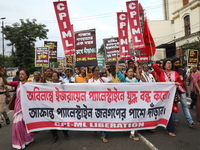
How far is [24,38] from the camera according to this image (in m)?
24.3

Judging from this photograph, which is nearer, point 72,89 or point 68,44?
point 72,89

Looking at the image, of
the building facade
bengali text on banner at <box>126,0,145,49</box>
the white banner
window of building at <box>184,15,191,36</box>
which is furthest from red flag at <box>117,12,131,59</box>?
window of building at <box>184,15,191,36</box>

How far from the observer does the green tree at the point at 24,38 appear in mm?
23906

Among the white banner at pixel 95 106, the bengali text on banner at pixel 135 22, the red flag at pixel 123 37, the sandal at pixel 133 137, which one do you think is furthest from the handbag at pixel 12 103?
the red flag at pixel 123 37

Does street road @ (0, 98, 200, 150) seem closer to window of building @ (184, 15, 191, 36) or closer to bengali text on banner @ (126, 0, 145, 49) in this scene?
bengali text on banner @ (126, 0, 145, 49)

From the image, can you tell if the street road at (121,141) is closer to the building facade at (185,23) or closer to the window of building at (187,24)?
the building facade at (185,23)

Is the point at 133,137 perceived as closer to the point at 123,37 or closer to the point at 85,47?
the point at 85,47

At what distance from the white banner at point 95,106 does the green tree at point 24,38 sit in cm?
2301

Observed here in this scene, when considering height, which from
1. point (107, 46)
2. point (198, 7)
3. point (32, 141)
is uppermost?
point (198, 7)

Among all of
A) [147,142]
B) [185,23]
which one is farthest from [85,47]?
[185,23]

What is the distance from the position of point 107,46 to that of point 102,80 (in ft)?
16.8

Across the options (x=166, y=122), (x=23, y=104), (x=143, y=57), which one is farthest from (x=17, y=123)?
(x=143, y=57)

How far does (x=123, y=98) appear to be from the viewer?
3.62 metres

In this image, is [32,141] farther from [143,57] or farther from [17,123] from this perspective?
[143,57]
